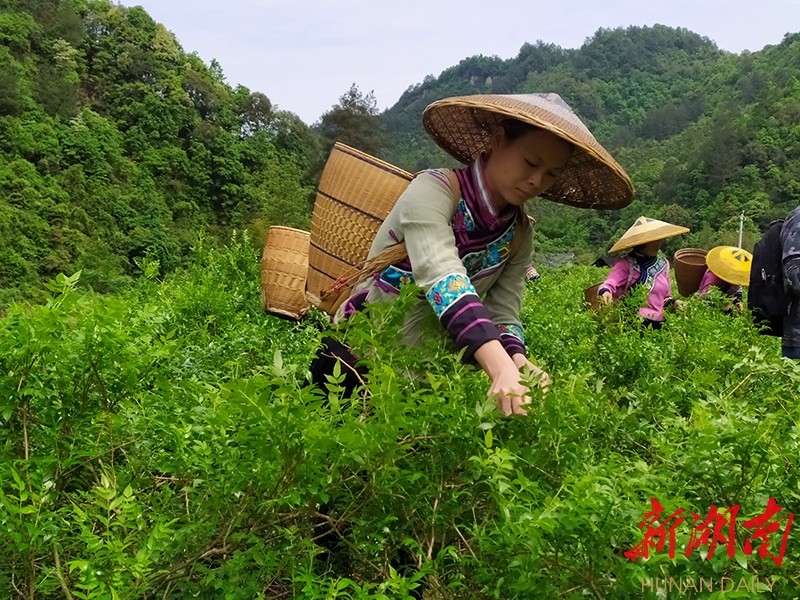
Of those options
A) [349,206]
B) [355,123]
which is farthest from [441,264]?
[355,123]

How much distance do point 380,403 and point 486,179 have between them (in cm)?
100

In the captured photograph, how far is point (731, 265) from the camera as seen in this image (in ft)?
18.6

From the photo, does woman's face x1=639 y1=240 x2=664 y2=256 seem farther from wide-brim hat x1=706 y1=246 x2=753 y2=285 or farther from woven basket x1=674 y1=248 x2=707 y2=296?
woven basket x1=674 y1=248 x2=707 y2=296

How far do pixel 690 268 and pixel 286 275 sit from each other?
484cm

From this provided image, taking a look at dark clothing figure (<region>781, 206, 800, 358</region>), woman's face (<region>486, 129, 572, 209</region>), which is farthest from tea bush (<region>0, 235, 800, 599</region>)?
dark clothing figure (<region>781, 206, 800, 358</region>)

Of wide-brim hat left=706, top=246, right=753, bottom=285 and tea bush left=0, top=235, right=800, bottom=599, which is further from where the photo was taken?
wide-brim hat left=706, top=246, right=753, bottom=285

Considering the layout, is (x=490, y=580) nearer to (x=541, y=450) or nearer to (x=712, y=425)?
(x=541, y=450)

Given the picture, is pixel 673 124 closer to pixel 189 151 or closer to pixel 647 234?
pixel 189 151

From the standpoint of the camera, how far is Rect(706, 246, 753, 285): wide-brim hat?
5.57m

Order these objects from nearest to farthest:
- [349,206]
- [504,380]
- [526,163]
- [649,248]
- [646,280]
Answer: [504,380] < [526,163] < [349,206] < [646,280] < [649,248]

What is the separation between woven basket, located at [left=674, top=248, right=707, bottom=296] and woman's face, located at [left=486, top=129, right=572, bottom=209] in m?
5.11

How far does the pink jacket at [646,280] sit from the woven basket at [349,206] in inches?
125

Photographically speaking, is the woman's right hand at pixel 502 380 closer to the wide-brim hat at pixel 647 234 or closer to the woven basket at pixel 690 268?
the wide-brim hat at pixel 647 234

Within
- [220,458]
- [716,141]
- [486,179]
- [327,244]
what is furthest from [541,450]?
[716,141]
